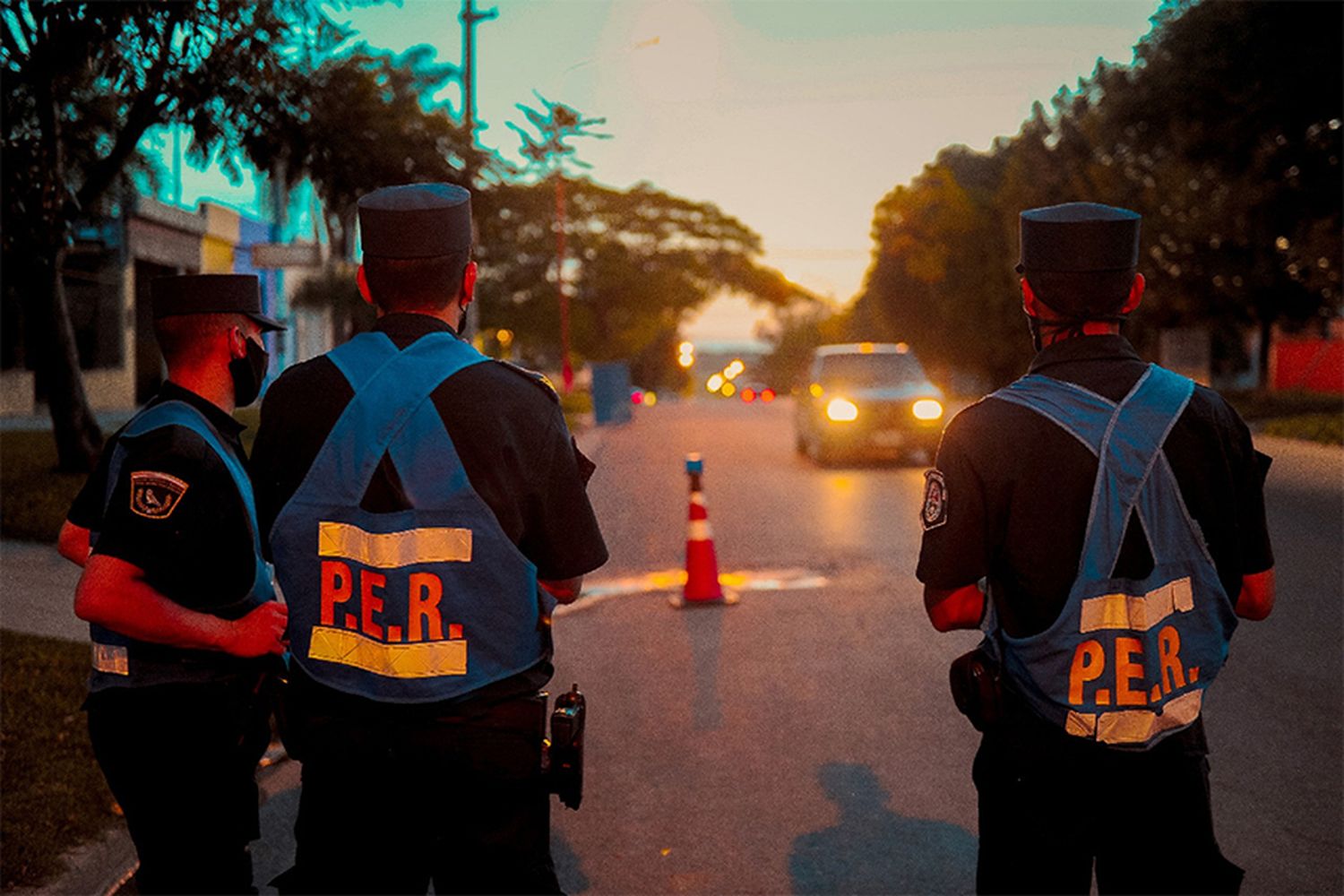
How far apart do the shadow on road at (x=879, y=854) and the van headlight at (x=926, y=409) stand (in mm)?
14288

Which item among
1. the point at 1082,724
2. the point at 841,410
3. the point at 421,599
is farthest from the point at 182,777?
the point at 841,410

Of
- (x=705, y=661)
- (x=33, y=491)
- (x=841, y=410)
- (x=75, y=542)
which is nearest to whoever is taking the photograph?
(x=75, y=542)

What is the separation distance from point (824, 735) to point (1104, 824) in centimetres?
385

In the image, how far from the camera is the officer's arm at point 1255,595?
2.81m

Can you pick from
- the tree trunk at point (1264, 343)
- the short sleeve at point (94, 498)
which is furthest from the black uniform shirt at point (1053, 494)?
the tree trunk at point (1264, 343)

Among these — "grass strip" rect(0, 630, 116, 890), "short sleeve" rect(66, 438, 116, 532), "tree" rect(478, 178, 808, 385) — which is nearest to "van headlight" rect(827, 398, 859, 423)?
"grass strip" rect(0, 630, 116, 890)

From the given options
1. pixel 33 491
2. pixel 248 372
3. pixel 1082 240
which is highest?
pixel 1082 240

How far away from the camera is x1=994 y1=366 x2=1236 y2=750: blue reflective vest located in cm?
262

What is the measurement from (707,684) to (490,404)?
500 cm

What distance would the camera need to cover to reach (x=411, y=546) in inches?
102

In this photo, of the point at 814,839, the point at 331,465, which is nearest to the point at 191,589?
the point at 331,465

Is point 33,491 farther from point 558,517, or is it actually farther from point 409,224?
point 558,517

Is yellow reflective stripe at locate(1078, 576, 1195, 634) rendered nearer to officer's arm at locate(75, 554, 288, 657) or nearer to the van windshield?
officer's arm at locate(75, 554, 288, 657)

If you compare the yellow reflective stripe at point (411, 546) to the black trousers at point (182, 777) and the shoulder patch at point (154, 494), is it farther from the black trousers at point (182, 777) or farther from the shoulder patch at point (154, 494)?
the black trousers at point (182, 777)
